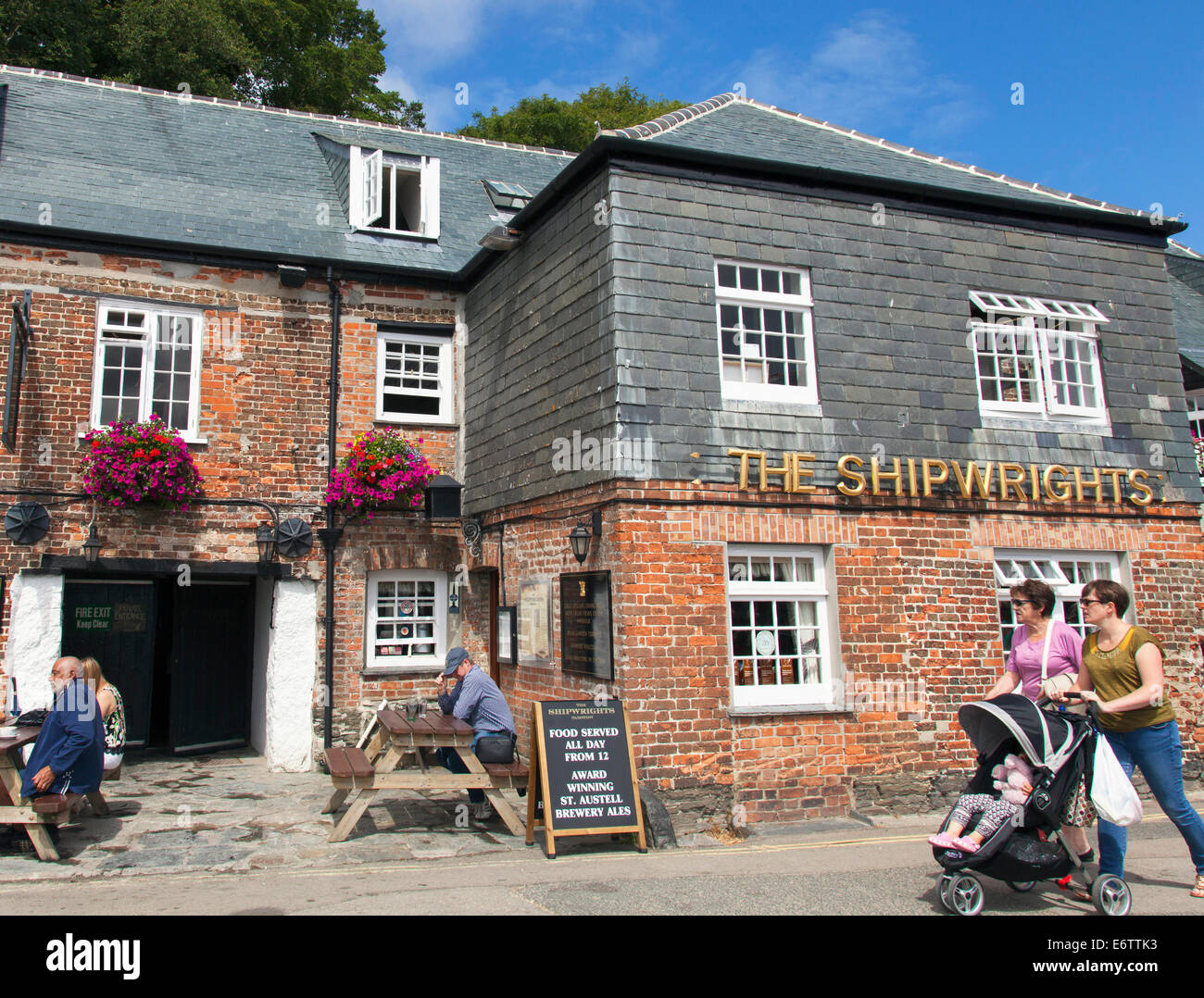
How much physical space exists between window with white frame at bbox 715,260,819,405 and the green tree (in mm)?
20377

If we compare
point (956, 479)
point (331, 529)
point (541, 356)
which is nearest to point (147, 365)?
point (331, 529)

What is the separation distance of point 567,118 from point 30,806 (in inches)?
1072

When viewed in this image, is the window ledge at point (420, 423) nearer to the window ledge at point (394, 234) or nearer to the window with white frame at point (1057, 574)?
the window ledge at point (394, 234)

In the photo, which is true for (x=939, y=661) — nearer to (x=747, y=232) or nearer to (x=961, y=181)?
(x=747, y=232)

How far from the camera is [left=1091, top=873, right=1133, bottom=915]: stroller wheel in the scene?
5.50m

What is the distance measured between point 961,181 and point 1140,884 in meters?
8.02

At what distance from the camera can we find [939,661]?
30.8ft

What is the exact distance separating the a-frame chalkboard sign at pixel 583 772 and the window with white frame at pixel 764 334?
11.8ft

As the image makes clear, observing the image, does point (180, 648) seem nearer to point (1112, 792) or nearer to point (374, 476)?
point (374, 476)

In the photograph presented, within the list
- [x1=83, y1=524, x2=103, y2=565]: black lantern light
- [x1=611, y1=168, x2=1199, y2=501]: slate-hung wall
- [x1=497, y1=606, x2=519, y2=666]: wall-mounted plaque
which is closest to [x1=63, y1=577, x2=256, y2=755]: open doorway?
[x1=83, y1=524, x2=103, y2=565]: black lantern light

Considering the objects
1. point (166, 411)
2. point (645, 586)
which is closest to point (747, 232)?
point (645, 586)

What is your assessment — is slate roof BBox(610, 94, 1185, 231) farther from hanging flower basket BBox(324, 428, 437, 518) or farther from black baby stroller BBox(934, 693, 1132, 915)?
black baby stroller BBox(934, 693, 1132, 915)

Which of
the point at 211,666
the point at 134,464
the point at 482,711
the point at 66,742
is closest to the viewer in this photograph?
the point at 66,742

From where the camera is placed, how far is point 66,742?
7387 millimetres
